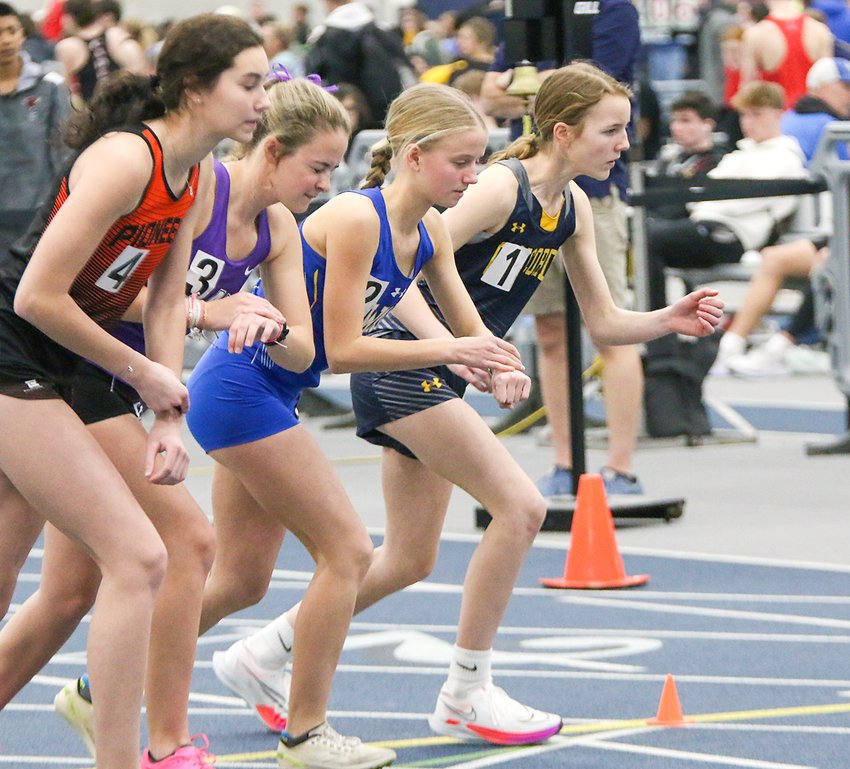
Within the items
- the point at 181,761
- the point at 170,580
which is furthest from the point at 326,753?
the point at 170,580

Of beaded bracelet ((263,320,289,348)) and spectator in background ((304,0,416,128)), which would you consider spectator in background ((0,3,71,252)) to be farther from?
beaded bracelet ((263,320,289,348))

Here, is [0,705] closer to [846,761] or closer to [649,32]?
[846,761]

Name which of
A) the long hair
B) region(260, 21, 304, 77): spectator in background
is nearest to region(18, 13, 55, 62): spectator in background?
region(260, 21, 304, 77): spectator in background

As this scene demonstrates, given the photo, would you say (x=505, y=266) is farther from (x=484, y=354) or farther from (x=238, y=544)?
(x=238, y=544)

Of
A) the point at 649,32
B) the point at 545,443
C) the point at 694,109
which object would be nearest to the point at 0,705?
the point at 545,443

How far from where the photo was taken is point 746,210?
13.4m

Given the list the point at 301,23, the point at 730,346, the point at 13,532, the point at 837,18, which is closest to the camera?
the point at 13,532

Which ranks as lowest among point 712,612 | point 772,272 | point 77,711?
point 772,272

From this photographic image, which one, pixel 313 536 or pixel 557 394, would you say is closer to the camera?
pixel 313 536

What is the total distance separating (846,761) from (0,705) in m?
2.14

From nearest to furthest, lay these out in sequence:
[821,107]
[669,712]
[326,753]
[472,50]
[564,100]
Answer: [326,753], [669,712], [564,100], [821,107], [472,50]

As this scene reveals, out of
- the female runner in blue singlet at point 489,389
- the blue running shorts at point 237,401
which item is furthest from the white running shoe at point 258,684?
the blue running shorts at point 237,401

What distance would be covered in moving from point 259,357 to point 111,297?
713 mm

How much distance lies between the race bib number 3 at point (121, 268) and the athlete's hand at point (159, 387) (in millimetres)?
215
